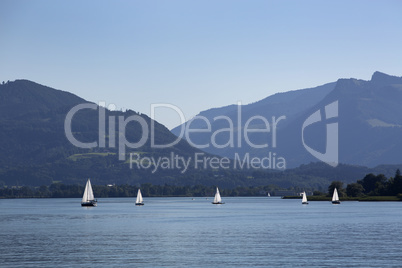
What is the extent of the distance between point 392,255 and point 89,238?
52.3m

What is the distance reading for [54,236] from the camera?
120125mm

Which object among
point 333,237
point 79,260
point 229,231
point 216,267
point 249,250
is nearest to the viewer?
point 216,267

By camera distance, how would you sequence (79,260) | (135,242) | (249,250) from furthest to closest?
1. (135,242)
2. (249,250)
3. (79,260)

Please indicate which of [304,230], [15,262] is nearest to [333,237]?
[304,230]

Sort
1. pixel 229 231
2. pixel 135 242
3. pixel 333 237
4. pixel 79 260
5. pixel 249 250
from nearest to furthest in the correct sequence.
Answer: pixel 79 260
pixel 249 250
pixel 135 242
pixel 333 237
pixel 229 231

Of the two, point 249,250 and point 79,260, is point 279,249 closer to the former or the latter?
point 249,250

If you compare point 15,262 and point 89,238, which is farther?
point 89,238

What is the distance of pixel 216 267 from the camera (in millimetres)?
77000

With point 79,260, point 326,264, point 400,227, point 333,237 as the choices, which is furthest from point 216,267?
point 400,227

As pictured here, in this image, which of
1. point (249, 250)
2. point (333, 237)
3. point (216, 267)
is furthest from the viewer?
point (333, 237)

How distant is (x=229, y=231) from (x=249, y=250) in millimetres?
36617

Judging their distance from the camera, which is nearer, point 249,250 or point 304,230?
point 249,250

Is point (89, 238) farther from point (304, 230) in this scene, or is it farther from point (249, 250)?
point (304, 230)

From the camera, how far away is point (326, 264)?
3093 inches
